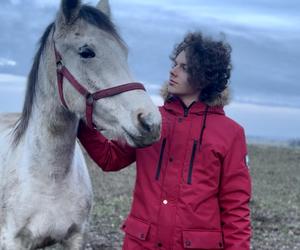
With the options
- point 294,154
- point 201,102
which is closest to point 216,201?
point 201,102

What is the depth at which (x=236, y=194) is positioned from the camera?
375cm

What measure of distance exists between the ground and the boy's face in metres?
1.75

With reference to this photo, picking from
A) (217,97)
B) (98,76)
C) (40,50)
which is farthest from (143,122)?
(40,50)

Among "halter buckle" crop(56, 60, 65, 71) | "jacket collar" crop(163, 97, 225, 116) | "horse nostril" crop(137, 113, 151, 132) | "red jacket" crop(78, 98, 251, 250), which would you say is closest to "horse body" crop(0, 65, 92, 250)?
"halter buckle" crop(56, 60, 65, 71)

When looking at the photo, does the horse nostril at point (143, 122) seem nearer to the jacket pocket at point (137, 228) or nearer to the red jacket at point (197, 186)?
the red jacket at point (197, 186)

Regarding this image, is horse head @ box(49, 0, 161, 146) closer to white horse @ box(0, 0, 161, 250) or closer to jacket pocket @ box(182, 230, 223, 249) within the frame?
white horse @ box(0, 0, 161, 250)

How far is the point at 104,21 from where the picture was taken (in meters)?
3.75

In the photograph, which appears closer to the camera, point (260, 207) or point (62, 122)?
point (62, 122)

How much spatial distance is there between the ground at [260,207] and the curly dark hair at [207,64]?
1.82m

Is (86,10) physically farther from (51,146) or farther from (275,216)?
(275,216)

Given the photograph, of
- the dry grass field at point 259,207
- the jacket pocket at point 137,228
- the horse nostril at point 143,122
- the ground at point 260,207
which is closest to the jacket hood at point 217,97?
the horse nostril at point 143,122

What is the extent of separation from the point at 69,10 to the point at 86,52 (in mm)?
268

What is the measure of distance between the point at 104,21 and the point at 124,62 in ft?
0.92

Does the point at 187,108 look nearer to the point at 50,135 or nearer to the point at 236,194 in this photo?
the point at 236,194
